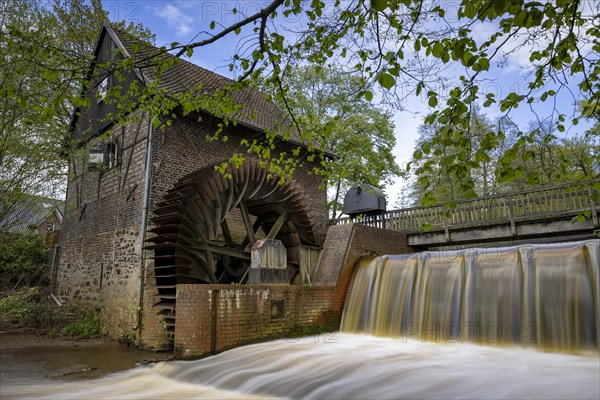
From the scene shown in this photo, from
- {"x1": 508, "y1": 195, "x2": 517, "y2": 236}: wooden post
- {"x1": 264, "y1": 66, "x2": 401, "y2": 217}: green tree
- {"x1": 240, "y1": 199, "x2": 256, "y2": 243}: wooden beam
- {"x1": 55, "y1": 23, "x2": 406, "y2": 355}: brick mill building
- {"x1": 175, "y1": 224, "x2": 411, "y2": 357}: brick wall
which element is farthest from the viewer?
{"x1": 264, "y1": 66, "x2": 401, "y2": 217}: green tree

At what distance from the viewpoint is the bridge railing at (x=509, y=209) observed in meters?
10.8

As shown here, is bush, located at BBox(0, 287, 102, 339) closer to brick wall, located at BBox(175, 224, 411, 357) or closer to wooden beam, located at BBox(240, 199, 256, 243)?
wooden beam, located at BBox(240, 199, 256, 243)

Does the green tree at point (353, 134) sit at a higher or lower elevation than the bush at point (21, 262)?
higher

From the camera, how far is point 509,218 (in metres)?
11.5

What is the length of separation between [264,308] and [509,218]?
7.59 m

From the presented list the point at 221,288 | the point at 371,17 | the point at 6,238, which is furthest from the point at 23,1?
the point at 371,17

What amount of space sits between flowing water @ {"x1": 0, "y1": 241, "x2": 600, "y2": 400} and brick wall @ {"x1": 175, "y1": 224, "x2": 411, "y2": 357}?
0.89 feet

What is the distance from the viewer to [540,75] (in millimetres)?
3549

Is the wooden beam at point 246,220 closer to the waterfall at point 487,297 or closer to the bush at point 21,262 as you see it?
Result: the waterfall at point 487,297

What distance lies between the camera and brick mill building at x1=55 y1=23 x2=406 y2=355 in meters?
7.26

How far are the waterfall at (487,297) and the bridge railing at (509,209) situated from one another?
287 centimetres

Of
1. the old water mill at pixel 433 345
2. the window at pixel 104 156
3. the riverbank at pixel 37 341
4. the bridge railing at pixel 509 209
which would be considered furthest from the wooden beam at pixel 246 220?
the bridge railing at pixel 509 209

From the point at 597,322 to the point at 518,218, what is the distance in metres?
5.70

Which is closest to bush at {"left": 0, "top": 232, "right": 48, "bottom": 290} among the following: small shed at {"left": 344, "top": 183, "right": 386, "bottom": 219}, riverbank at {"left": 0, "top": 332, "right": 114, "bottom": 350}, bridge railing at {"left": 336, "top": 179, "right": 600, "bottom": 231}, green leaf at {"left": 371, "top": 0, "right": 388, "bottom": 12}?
riverbank at {"left": 0, "top": 332, "right": 114, "bottom": 350}
